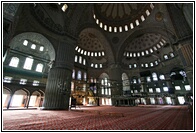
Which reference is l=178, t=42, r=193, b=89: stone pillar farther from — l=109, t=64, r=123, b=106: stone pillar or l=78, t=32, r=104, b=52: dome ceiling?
l=78, t=32, r=104, b=52: dome ceiling

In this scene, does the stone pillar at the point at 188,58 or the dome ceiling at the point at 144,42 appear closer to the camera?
the stone pillar at the point at 188,58

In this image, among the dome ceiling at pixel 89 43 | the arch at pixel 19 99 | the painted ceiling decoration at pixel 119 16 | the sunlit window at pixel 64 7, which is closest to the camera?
the sunlit window at pixel 64 7

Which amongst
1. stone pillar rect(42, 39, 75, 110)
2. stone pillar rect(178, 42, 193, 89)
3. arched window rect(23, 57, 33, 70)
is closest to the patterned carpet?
stone pillar rect(42, 39, 75, 110)

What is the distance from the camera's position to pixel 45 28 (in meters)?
10.3

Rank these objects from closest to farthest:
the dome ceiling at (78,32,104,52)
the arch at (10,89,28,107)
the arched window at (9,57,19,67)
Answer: the arched window at (9,57,19,67)
the arch at (10,89,28,107)
the dome ceiling at (78,32,104,52)

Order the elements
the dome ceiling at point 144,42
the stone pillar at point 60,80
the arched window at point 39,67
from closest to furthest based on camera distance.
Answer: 1. the stone pillar at point 60,80
2. the arched window at point 39,67
3. the dome ceiling at point 144,42

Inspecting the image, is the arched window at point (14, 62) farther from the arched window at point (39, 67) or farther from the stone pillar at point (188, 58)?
the stone pillar at point (188, 58)

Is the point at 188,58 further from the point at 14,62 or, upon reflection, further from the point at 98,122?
the point at 14,62

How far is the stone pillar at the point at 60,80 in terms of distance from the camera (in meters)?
8.59

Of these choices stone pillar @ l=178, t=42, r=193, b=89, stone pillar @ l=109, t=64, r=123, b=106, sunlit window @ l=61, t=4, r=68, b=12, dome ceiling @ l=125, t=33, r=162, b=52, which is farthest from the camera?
dome ceiling @ l=125, t=33, r=162, b=52

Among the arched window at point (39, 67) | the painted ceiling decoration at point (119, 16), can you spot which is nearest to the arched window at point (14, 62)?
the arched window at point (39, 67)

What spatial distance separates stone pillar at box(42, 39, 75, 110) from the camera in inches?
338

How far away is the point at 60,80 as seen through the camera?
933cm

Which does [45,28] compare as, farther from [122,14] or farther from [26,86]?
[122,14]
